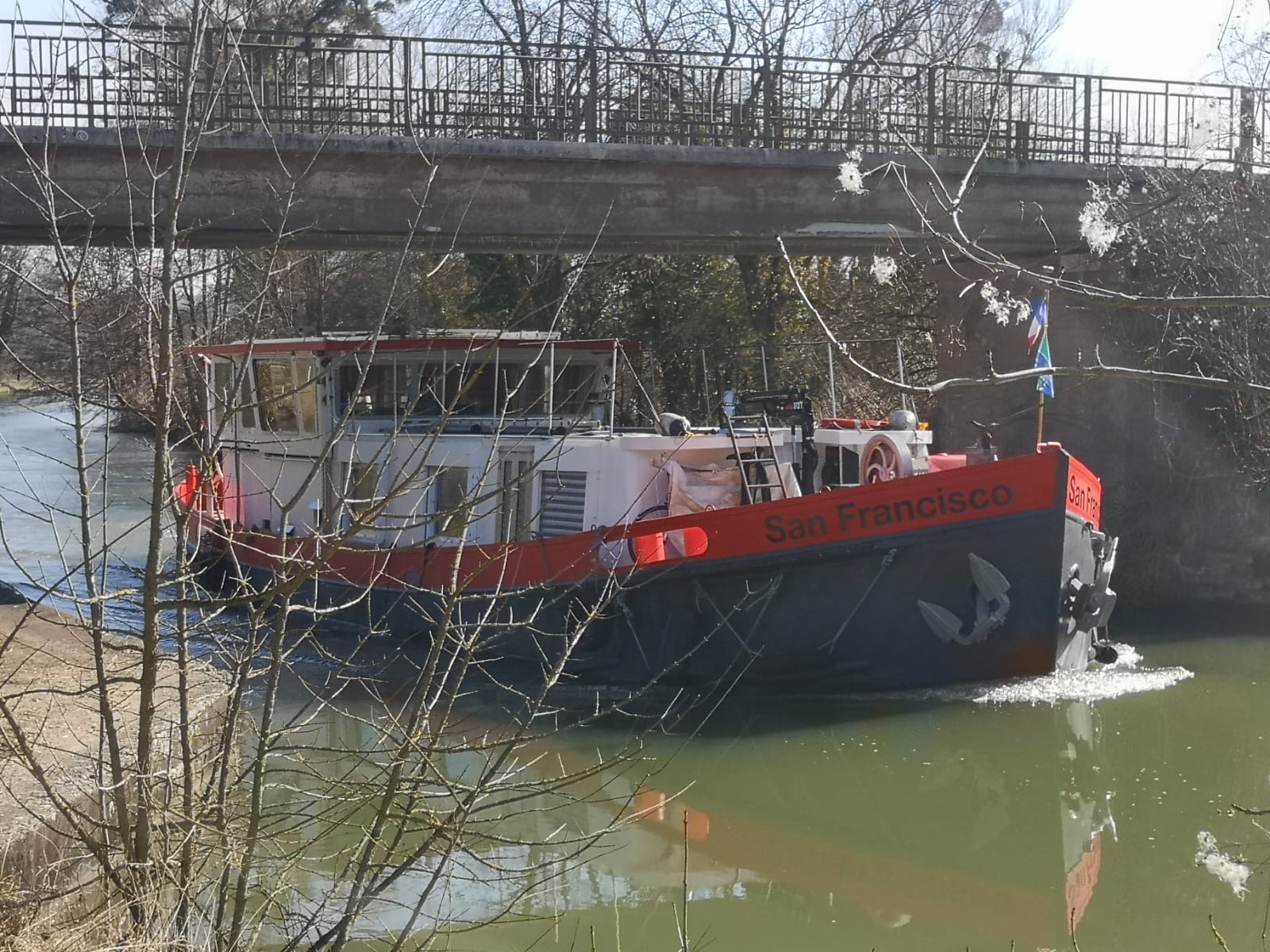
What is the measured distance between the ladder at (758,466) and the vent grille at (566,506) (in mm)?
1295

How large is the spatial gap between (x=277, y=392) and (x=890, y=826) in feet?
24.3

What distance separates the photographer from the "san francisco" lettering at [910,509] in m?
10.1

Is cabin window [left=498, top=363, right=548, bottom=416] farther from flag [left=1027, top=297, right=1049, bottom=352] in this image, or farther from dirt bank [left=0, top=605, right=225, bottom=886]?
dirt bank [left=0, top=605, right=225, bottom=886]

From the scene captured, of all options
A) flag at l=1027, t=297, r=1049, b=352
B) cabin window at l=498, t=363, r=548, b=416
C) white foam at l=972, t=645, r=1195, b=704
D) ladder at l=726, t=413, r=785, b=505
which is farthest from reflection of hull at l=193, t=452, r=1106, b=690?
cabin window at l=498, t=363, r=548, b=416

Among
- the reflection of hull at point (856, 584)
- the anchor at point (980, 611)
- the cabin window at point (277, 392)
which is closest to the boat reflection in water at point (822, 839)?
the reflection of hull at point (856, 584)

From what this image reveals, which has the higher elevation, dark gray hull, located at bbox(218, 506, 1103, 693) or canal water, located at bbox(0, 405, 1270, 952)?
dark gray hull, located at bbox(218, 506, 1103, 693)

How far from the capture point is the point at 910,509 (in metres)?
10.1

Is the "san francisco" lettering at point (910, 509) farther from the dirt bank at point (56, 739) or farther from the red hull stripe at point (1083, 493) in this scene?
the dirt bank at point (56, 739)

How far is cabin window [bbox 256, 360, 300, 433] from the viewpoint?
41.9ft

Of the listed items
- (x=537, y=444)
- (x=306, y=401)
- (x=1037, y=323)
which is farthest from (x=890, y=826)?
(x=306, y=401)

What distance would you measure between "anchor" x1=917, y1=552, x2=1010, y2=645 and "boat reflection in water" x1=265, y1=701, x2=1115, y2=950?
0.67 metres

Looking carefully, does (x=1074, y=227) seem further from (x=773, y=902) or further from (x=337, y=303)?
(x=337, y=303)

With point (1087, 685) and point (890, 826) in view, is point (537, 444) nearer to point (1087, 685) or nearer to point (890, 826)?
point (890, 826)

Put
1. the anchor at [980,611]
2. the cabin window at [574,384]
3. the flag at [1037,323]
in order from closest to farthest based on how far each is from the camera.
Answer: the flag at [1037,323] < the anchor at [980,611] < the cabin window at [574,384]
